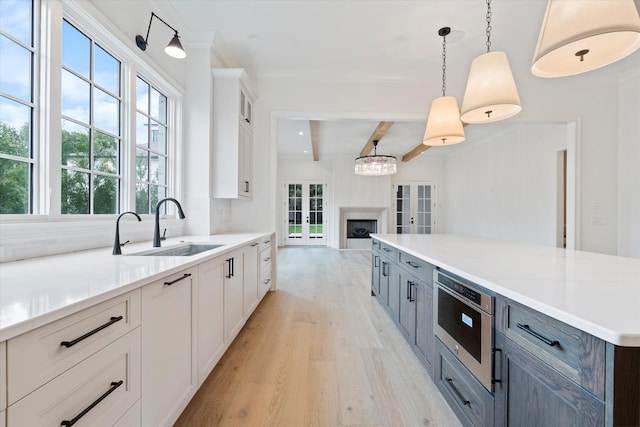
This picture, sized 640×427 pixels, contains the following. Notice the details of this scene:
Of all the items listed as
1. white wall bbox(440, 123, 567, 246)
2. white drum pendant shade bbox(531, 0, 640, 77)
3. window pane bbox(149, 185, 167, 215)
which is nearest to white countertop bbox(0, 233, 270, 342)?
window pane bbox(149, 185, 167, 215)

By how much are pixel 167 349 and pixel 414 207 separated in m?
8.62

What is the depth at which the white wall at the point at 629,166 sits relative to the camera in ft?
12.5

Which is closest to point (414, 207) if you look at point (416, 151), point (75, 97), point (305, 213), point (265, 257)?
point (416, 151)

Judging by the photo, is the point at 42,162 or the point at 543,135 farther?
the point at 543,135

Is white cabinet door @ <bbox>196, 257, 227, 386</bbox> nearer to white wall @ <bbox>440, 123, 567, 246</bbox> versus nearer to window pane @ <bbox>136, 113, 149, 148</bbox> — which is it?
window pane @ <bbox>136, 113, 149, 148</bbox>

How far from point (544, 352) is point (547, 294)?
0.62 feet

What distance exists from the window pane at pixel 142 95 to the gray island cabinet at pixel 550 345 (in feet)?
8.96

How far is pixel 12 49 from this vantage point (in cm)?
149

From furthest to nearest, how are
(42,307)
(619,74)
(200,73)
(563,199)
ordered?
(563,199) → (619,74) → (200,73) → (42,307)

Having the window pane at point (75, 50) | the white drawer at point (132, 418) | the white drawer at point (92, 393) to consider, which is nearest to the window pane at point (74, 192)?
the window pane at point (75, 50)

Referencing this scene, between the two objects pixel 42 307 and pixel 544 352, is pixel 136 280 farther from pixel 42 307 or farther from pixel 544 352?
pixel 544 352

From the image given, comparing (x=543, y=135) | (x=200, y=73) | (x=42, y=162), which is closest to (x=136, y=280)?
(x=42, y=162)

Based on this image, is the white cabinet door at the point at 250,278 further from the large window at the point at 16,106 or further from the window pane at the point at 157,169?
the large window at the point at 16,106

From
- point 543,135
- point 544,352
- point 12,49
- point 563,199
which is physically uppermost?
point 543,135
